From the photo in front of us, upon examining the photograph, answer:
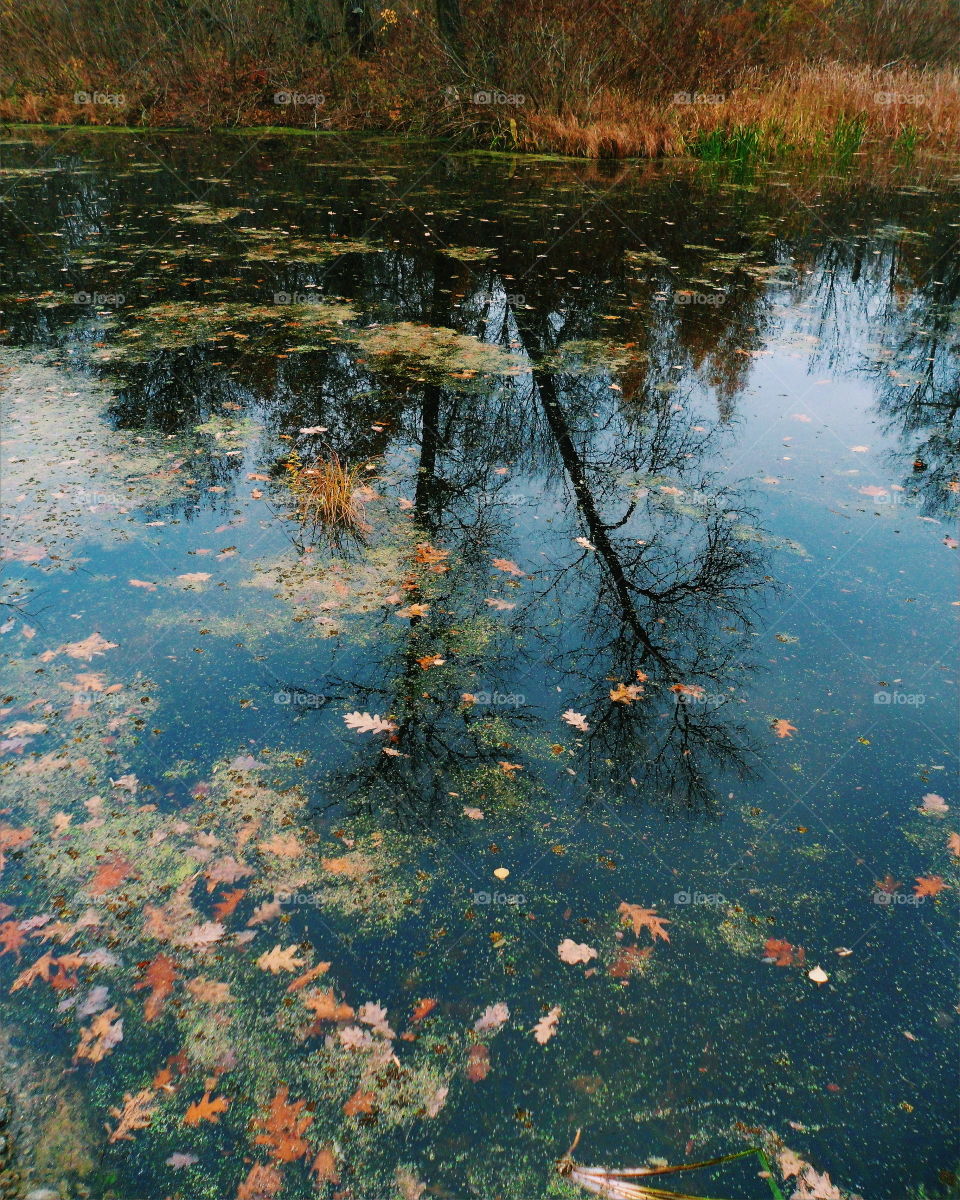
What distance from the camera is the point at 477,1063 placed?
2.26 metres

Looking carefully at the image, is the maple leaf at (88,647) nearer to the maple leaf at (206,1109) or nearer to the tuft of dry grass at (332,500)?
the tuft of dry grass at (332,500)

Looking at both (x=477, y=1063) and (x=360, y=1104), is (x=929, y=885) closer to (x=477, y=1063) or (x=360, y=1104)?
(x=477, y=1063)

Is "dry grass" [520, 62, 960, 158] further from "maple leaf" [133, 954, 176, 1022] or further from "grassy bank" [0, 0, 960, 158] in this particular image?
"maple leaf" [133, 954, 176, 1022]

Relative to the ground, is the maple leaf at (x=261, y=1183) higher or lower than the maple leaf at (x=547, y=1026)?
lower

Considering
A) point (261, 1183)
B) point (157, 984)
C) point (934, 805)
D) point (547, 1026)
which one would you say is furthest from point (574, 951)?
point (934, 805)

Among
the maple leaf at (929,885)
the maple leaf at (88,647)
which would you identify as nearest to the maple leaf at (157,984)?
the maple leaf at (88,647)

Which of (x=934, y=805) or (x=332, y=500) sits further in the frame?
(x=332, y=500)

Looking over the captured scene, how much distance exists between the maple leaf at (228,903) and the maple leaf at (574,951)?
1.08 meters

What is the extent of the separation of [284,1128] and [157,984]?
0.61 meters

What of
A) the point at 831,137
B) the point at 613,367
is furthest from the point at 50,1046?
the point at 831,137

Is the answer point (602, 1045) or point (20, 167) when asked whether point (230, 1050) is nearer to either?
point (602, 1045)

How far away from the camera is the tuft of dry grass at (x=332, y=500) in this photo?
4.77 m

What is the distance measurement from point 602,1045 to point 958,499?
446cm

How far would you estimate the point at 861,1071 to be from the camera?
2.27m
